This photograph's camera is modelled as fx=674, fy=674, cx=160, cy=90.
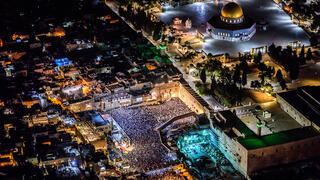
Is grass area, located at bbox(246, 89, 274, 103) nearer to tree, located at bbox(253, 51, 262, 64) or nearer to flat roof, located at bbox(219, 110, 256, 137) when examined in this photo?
flat roof, located at bbox(219, 110, 256, 137)

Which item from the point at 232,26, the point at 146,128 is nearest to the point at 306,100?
the point at 146,128

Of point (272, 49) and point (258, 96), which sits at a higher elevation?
point (272, 49)

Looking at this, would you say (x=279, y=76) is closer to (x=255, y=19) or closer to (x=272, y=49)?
(x=272, y=49)

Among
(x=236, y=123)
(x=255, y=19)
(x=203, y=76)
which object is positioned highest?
(x=203, y=76)

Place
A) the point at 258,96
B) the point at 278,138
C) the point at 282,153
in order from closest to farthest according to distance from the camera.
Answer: the point at 282,153 → the point at 278,138 → the point at 258,96

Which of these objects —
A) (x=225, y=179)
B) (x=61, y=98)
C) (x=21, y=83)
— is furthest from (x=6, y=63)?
(x=225, y=179)

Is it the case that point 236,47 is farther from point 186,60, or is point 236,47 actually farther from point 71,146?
point 71,146

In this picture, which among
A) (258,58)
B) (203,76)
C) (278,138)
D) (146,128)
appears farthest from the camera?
(258,58)

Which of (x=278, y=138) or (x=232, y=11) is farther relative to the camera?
(x=232, y=11)
